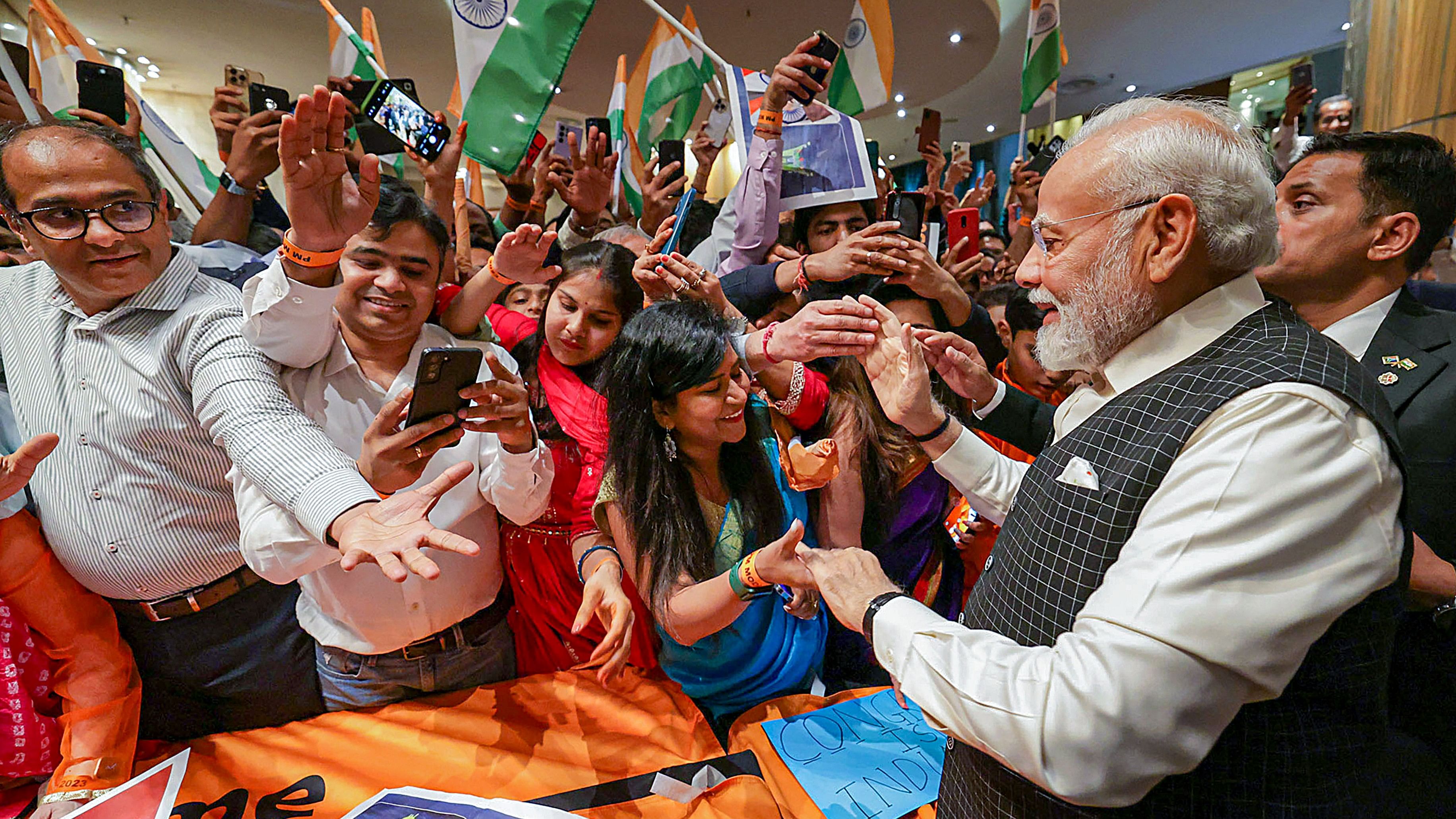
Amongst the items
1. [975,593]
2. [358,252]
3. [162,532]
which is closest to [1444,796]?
[975,593]

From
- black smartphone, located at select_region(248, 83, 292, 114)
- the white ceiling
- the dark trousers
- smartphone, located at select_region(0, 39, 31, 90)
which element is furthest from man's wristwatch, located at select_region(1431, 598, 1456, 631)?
the white ceiling

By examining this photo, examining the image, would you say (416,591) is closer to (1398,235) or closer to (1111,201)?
(1111,201)

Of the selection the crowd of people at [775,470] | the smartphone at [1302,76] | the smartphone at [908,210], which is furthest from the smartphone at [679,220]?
the smartphone at [1302,76]

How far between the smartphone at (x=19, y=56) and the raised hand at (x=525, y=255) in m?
1.83

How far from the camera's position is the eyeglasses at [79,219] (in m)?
1.34

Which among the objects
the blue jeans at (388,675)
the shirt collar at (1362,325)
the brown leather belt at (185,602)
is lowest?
the blue jeans at (388,675)

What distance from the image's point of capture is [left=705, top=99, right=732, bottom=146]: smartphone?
3.84 meters

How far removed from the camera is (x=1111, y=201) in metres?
0.97

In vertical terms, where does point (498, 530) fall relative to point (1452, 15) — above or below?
below

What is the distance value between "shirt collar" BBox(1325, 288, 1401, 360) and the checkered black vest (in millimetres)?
1117

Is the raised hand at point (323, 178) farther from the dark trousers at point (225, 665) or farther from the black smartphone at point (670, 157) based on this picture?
the black smartphone at point (670, 157)

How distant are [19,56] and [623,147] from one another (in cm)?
222

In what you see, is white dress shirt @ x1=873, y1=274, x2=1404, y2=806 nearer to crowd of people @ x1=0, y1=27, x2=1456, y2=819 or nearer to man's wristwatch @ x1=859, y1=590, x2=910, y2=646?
crowd of people @ x1=0, y1=27, x2=1456, y2=819

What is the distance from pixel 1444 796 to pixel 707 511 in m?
1.62
